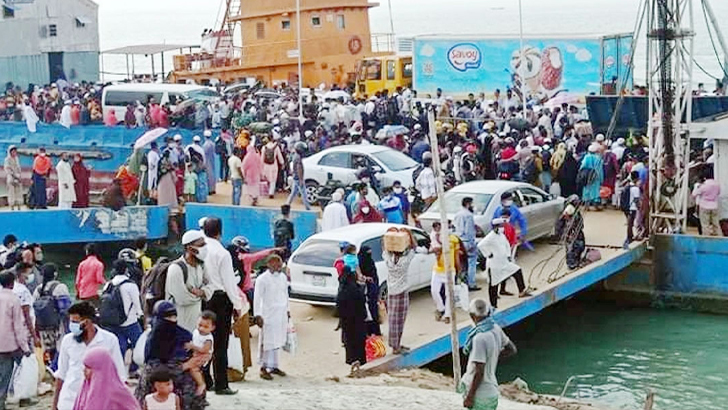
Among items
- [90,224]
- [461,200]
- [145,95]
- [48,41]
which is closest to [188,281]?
[461,200]

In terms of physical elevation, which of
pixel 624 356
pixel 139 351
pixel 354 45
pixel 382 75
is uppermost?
pixel 354 45

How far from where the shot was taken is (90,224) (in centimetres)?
2306

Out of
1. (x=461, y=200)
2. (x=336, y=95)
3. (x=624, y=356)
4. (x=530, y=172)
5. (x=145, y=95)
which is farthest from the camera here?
(x=336, y=95)

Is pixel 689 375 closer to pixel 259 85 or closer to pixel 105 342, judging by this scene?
pixel 105 342

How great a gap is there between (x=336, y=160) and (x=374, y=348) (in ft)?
32.7

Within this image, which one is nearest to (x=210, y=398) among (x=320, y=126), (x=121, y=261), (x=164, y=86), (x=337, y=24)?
(x=121, y=261)

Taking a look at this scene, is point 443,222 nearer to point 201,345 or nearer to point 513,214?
point 201,345

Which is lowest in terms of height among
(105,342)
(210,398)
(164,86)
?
(210,398)

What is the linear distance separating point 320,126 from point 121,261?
15642 millimetres

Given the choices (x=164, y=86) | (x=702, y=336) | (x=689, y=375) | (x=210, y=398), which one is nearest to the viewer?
(x=210, y=398)

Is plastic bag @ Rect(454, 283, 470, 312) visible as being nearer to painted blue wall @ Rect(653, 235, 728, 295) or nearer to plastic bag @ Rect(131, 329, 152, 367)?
plastic bag @ Rect(131, 329, 152, 367)

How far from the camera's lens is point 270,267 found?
12344 mm

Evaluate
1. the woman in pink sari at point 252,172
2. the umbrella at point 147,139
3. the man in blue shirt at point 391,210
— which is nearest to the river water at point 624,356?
the man in blue shirt at point 391,210

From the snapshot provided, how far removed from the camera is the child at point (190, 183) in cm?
2373
